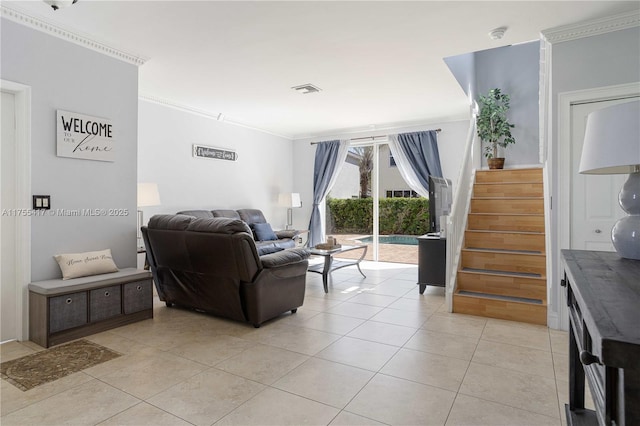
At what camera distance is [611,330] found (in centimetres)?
70

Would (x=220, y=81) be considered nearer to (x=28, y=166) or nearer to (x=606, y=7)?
(x=28, y=166)

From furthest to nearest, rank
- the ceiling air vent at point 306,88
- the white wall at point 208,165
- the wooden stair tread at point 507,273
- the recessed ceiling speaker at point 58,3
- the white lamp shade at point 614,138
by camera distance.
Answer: the white wall at point 208,165, the ceiling air vent at point 306,88, the wooden stair tread at point 507,273, the recessed ceiling speaker at point 58,3, the white lamp shade at point 614,138

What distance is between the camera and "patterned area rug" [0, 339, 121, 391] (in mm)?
2377

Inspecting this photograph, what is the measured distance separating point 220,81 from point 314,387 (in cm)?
373

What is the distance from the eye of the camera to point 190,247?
3475mm

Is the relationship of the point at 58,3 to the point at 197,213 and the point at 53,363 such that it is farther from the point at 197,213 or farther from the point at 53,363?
the point at 197,213

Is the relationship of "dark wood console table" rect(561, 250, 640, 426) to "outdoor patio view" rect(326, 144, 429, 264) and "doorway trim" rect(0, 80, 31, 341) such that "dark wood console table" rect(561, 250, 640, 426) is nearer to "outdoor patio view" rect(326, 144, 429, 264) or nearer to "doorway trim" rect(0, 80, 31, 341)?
"doorway trim" rect(0, 80, 31, 341)

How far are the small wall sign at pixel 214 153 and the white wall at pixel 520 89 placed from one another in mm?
4602

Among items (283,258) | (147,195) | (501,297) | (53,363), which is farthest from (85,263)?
(501,297)

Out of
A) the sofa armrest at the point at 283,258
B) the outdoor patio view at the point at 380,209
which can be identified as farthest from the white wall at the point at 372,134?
the sofa armrest at the point at 283,258

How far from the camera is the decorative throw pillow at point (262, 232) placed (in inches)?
246

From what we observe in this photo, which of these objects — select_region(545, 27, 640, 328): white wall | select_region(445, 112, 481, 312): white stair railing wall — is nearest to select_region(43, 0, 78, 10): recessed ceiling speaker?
select_region(445, 112, 481, 312): white stair railing wall

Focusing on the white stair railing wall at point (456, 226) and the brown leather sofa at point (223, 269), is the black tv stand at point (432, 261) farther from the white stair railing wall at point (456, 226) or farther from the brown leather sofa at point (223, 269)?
the brown leather sofa at point (223, 269)

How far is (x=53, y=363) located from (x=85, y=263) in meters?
0.94
